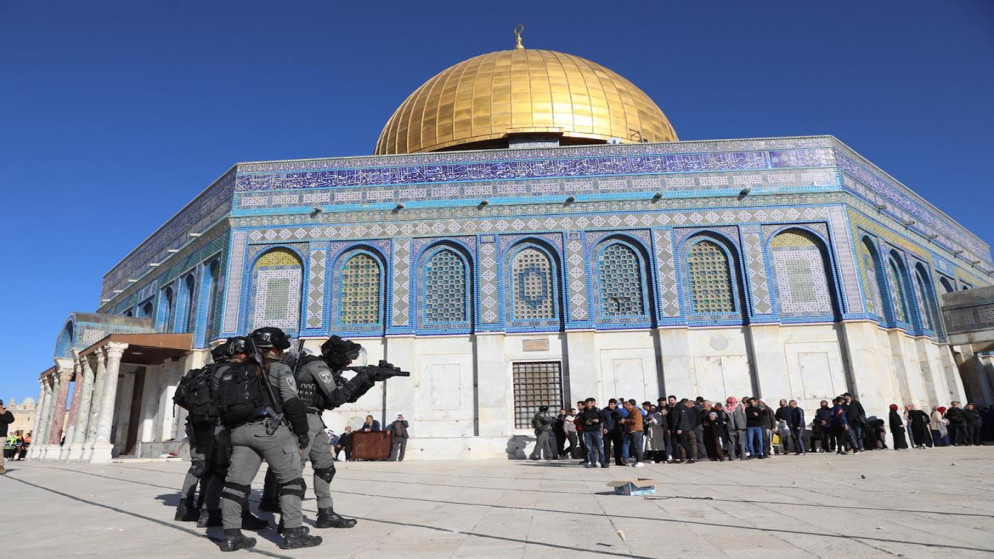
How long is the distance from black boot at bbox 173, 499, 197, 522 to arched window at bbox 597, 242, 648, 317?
12.6 m

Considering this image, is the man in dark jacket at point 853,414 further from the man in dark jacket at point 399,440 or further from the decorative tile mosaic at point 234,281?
the decorative tile mosaic at point 234,281

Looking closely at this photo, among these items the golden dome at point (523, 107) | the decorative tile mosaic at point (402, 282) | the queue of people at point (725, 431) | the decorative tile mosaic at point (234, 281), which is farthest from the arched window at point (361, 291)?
the golden dome at point (523, 107)

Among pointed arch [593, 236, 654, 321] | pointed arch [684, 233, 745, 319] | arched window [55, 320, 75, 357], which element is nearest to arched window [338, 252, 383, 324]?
pointed arch [593, 236, 654, 321]

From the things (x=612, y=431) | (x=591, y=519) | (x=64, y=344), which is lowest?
(x=591, y=519)

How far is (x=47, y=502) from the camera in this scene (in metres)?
6.25

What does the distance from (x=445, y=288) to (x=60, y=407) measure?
13.4m

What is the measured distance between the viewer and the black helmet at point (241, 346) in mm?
4379

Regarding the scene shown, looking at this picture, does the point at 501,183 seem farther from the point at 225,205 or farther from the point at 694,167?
the point at 225,205

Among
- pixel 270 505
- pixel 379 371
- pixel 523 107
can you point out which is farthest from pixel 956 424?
pixel 270 505

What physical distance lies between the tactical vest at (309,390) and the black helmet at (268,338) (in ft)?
1.27

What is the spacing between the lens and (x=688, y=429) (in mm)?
11156

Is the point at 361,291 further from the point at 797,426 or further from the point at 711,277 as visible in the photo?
the point at 797,426

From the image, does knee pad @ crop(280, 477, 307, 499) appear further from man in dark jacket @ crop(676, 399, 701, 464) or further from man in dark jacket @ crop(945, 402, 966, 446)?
man in dark jacket @ crop(945, 402, 966, 446)

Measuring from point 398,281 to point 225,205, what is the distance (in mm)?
5833
